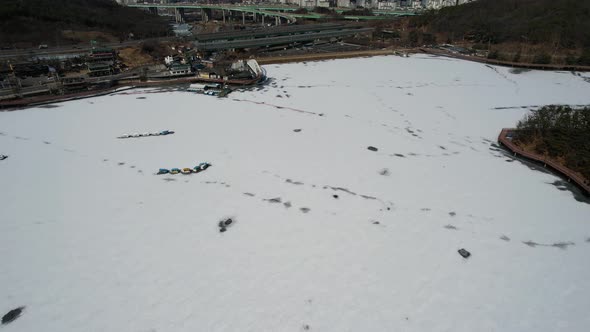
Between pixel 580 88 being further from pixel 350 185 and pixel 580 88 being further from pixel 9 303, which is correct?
pixel 9 303

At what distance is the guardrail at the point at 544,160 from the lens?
1583 centimetres

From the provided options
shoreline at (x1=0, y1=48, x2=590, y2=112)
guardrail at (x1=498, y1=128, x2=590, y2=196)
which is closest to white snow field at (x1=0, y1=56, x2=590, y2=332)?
guardrail at (x1=498, y1=128, x2=590, y2=196)

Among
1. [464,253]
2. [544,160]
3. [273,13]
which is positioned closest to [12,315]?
[464,253]

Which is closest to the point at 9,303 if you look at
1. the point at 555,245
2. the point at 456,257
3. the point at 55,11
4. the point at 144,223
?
the point at 144,223

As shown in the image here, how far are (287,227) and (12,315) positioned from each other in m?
9.82

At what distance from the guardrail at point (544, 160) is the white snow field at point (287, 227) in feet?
2.35

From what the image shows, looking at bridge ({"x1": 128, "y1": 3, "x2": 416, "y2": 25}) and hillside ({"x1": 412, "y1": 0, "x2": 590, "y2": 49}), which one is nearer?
hillside ({"x1": 412, "y1": 0, "x2": 590, "y2": 49})

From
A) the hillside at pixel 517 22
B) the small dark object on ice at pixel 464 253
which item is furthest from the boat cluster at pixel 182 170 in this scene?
the hillside at pixel 517 22

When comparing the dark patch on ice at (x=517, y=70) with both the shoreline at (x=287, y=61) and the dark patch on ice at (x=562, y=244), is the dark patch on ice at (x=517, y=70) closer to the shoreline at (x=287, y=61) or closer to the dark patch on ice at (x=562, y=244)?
the shoreline at (x=287, y=61)

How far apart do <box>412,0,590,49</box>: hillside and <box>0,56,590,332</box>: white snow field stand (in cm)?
3638

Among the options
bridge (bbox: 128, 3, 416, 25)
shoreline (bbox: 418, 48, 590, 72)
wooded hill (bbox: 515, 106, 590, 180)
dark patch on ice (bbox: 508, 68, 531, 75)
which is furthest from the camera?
bridge (bbox: 128, 3, 416, 25)

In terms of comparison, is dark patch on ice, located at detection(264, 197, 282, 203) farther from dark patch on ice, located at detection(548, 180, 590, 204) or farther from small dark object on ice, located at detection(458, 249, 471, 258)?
dark patch on ice, located at detection(548, 180, 590, 204)

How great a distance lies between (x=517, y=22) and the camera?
5766 centimetres

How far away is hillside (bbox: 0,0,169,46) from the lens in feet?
203
